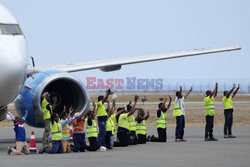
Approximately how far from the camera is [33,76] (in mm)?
17906

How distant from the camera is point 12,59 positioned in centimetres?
1395

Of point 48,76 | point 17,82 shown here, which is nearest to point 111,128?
point 48,76

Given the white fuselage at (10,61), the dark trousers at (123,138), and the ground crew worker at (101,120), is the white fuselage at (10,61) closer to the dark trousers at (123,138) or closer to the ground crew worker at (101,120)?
the ground crew worker at (101,120)

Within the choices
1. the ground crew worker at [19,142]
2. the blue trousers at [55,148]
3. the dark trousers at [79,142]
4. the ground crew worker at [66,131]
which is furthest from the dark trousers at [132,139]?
the ground crew worker at [19,142]

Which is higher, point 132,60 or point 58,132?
point 132,60

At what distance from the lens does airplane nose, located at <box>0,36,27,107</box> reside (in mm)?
13812

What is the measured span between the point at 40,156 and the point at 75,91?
4008 mm

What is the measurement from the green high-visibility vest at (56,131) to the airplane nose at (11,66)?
1544mm

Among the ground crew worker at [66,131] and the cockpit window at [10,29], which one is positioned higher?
the cockpit window at [10,29]

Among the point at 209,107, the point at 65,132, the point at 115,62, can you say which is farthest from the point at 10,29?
the point at 209,107

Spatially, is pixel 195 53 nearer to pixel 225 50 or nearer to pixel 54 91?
pixel 225 50

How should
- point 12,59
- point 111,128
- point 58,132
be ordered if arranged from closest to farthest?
point 12,59 < point 58,132 < point 111,128

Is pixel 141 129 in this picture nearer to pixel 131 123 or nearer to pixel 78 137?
pixel 131 123

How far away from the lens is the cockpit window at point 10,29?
14891 millimetres
